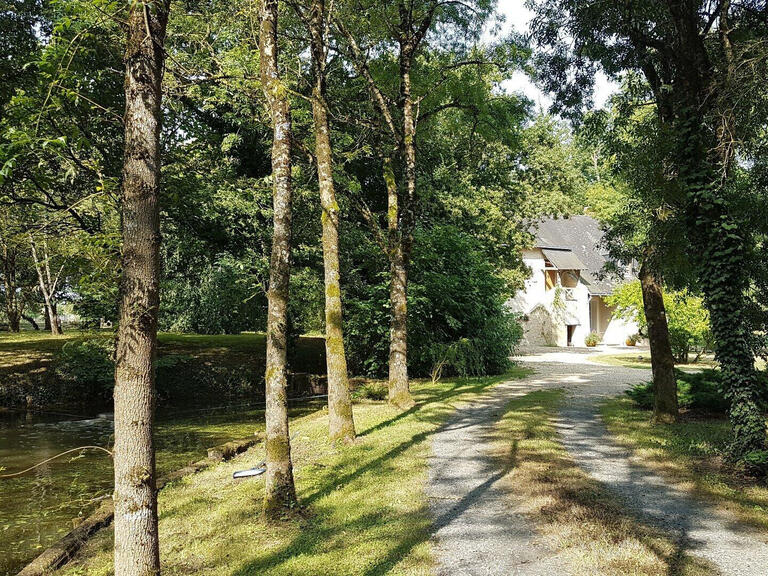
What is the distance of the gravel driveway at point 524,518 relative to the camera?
468 cm

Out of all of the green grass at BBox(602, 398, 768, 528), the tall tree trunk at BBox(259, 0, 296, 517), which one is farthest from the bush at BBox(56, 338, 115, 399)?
the green grass at BBox(602, 398, 768, 528)

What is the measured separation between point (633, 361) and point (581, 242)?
1665 centimetres

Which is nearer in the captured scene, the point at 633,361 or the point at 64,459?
the point at 64,459

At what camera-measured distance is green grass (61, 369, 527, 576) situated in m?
4.77

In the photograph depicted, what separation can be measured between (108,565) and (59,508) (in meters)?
3.38

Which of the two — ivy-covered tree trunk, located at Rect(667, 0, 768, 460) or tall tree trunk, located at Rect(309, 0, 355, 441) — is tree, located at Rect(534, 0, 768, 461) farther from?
tall tree trunk, located at Rect(309, 0, 355, 441)

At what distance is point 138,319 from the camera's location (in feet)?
11.4

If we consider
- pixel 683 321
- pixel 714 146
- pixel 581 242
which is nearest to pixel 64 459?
pixel 714 146

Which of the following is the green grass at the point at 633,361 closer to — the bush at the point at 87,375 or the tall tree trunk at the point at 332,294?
the tall tree trunk at the point at 332,294

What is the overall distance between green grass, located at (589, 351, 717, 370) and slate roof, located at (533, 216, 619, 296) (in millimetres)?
8628

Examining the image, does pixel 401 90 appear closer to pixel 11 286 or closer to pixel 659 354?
pixel 659 354

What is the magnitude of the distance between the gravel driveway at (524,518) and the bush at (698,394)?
2.13 metres

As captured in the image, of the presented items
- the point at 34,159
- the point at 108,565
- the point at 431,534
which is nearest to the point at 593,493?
the point at 431,534

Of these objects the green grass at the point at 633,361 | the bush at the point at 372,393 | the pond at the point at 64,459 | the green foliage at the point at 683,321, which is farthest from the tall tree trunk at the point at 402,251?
the green grass at the point at 633,361
